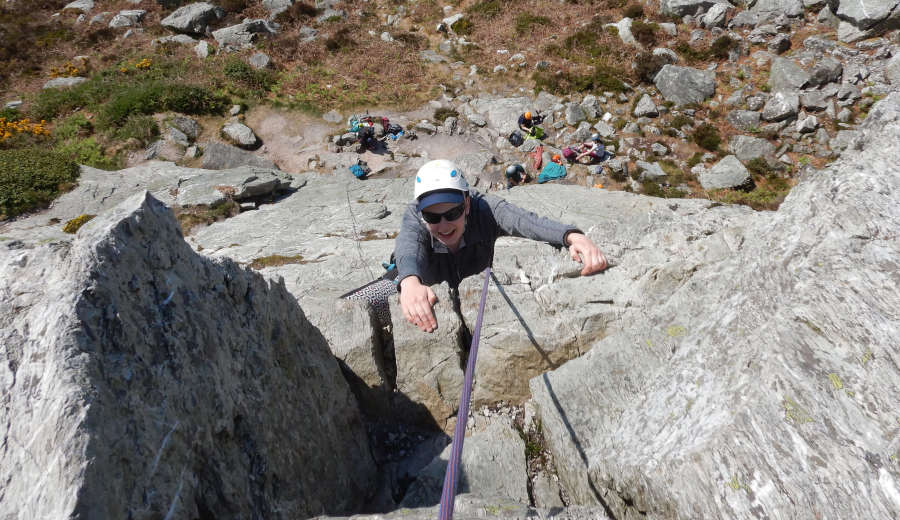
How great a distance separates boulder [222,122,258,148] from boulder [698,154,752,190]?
800 inches

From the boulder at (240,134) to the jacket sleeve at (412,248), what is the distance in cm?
1793

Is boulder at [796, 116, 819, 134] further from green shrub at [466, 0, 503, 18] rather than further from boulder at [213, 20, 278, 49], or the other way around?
boulder at [213, 20, 278, 49]

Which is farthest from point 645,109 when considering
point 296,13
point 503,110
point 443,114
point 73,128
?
point 73,128

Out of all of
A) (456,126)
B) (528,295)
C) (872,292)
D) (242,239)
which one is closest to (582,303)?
(528,295)

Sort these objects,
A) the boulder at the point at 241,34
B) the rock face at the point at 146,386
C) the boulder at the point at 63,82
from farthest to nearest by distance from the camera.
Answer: the boulder at the point at 241,34 → the boulder at the point at 63,82 → the rock face at the point at 146,386

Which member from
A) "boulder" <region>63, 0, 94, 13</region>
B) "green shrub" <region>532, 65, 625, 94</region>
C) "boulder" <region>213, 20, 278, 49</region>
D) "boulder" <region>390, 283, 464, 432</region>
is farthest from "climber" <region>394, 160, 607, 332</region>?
"boulder" <region>63, 0, 94, 13</region>

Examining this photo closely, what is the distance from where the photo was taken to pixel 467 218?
513cm

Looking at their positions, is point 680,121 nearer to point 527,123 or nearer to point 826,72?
point 826,72

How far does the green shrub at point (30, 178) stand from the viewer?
13734mm

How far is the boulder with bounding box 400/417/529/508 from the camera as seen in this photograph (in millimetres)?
3885

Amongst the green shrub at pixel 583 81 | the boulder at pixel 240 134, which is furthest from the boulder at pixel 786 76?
the boulder at pixel 240 134

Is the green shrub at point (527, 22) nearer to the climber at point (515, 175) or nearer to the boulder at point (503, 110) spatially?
the boulder at point (503, 110)

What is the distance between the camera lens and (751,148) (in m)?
17.4

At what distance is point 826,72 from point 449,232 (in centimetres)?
2352
